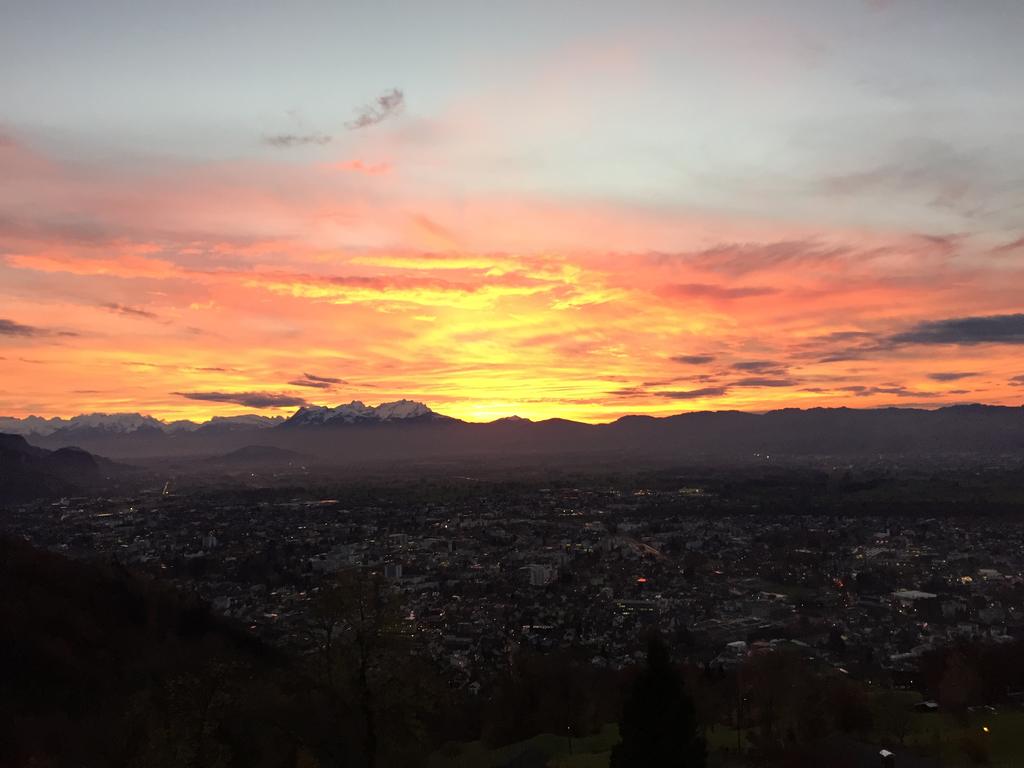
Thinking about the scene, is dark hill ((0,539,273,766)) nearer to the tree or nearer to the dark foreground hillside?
the dark foreground hillside

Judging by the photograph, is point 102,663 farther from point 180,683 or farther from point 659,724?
point 659,724

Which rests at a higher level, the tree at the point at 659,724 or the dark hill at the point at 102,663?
the tree at the point at 659,724

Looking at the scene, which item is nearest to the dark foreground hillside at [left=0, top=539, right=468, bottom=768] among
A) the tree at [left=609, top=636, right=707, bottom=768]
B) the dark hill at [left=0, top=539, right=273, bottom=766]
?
the dark hill at [left=0, top=539, right=273, bottom=766]

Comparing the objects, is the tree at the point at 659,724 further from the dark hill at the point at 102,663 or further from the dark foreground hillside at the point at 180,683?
A: the dark hill at the point at 102,663

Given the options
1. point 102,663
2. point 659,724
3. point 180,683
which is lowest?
point 102,663

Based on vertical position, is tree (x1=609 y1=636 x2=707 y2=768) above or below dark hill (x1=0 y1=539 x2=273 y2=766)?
above

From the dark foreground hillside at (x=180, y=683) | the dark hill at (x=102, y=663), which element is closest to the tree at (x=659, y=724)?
the dark foreground hillside at (x=180, y=683)

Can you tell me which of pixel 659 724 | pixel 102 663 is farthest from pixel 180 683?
pixel 102 663

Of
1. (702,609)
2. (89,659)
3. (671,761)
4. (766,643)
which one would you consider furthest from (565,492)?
(671,761)

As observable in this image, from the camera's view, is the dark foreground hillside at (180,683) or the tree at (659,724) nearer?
the tree at (659,724)
